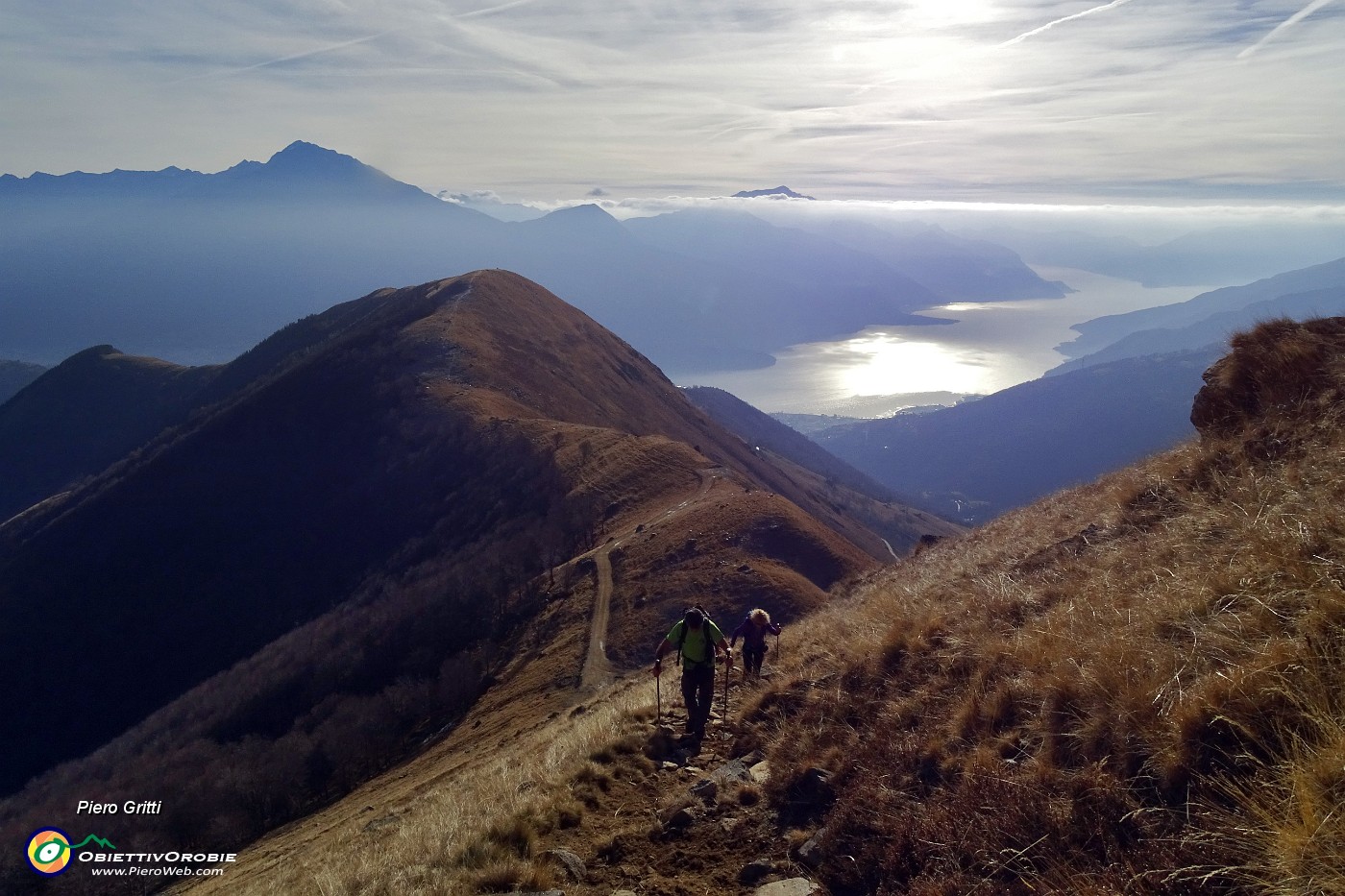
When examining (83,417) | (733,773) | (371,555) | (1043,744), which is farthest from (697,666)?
(83,417)

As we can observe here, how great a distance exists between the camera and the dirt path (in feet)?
77.8

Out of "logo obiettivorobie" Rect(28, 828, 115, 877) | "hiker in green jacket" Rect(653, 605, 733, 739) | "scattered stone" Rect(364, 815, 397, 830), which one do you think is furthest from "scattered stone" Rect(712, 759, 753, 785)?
"logo obiettivorobie" Rect(28, 828, 115, 877)

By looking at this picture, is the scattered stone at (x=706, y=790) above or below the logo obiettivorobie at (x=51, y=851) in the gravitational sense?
above

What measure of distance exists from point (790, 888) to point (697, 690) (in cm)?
429

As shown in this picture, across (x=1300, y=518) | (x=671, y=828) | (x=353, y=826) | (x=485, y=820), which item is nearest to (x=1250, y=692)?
(x=1300, y=518)

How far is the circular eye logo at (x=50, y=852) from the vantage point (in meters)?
15.4

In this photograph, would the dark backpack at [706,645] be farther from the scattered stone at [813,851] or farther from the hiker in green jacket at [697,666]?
the scattered stone at [813,851]

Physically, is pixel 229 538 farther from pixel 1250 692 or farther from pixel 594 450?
pixel 1250 692

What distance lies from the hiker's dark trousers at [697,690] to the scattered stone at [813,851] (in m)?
3.58

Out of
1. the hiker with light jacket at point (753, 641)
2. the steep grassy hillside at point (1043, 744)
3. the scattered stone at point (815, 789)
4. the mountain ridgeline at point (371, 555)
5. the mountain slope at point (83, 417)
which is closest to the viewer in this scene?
the steep grassy hillside at point (1043, 744)

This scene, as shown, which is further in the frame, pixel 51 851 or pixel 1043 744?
pixel 51 851

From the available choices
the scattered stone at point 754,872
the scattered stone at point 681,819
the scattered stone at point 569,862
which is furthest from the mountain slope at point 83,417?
the scattered stone at point 754,872

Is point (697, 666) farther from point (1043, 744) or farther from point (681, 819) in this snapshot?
point (1043, 744)

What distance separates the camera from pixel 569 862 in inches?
259
